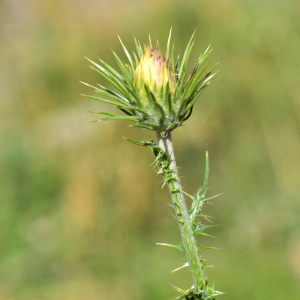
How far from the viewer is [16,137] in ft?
23.9

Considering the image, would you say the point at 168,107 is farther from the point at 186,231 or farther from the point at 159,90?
the point at 186,231

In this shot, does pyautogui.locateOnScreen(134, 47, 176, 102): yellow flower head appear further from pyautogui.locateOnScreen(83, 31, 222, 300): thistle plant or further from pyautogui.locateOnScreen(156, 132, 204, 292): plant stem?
pyautogui.locateOnScreen(156, 132, 204, 292): plant stem

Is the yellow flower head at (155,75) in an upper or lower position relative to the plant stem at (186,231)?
upper

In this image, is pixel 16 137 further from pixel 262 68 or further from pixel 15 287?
pixel 262 68

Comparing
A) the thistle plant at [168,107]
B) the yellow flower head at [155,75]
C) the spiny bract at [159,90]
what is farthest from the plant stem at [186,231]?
the yellow flower head at [155,75]

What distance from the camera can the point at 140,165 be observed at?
5.42 metres

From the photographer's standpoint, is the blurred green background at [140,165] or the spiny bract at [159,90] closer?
the spiny bract at [159,90]

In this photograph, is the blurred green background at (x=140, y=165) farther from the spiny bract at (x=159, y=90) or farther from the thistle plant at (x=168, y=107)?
the spiny bract at (x=159, y=90)

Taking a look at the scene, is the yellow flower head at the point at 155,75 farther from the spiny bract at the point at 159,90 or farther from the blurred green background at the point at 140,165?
the blurred green background at the point at 140,165

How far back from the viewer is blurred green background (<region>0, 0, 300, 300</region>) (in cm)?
504

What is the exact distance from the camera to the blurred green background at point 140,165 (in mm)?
5035

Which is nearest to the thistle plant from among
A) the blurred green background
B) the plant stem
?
the plant stem

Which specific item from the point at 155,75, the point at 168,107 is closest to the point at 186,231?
the point at 168,107

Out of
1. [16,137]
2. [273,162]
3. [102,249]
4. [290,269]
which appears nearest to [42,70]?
[16,137]
